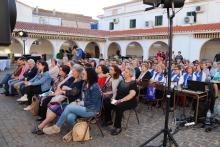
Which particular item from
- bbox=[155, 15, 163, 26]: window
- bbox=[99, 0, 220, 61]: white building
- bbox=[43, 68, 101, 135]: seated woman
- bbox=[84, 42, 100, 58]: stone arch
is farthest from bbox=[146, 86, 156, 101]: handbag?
bbox=[84, 42, 100, 58]: stone arch

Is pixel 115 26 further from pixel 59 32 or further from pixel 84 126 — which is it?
pixel 84 126

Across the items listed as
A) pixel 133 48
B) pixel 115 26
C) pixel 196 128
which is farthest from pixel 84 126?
pixel 115 26

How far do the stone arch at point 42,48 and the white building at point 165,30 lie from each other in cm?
716

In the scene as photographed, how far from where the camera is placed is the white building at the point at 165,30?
23.6 meters

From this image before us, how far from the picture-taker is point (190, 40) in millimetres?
24062

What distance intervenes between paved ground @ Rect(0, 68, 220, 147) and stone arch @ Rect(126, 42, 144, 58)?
969 inches

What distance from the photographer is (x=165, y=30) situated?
2538 cm

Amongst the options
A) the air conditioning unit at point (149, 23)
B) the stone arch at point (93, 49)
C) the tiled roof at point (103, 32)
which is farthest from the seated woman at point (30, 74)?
the stone arch at point (93, 49)

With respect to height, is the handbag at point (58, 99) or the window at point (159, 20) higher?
the window at point (159, 20)

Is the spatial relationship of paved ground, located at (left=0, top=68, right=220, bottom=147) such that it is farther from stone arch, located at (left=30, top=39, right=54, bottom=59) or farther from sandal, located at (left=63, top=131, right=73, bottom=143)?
stone arch, located at (left=30, top=39, right=54, bottom=59)

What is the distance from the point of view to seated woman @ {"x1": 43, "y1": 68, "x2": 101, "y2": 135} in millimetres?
5109

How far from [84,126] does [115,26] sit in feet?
103

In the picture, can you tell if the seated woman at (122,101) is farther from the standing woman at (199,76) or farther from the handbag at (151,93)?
the standing woman at (199,76)

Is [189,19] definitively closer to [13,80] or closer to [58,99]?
[13,80]
